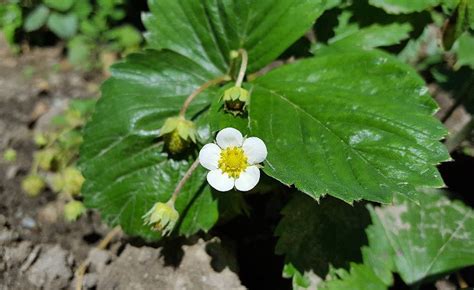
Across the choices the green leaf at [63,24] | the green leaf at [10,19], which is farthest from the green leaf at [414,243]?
the green leaf at [10,19]

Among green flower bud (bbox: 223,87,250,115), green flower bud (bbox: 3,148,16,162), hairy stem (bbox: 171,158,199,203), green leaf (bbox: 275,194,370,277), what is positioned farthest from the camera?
green flower bud (bbox: 3,148,16,162)

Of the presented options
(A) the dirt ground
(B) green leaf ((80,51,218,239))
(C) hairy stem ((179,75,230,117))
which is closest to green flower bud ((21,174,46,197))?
(A) the dirt ground

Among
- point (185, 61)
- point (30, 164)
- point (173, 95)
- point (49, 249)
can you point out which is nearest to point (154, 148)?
point (173, 95)

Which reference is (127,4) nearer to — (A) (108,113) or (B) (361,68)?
(A) (108,113)

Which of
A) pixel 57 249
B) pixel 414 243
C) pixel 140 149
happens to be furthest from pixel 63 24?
pixel 414 243

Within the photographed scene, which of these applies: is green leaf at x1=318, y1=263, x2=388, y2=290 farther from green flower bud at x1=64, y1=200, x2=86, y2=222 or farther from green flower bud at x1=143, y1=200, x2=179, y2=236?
green flower bud at x1=64, y1=200, x2=86, y2=222

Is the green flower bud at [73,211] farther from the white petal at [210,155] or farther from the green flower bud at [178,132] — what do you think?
the white petal at [210,155]

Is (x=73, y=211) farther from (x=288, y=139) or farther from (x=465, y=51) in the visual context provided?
(x=465, y=51)
